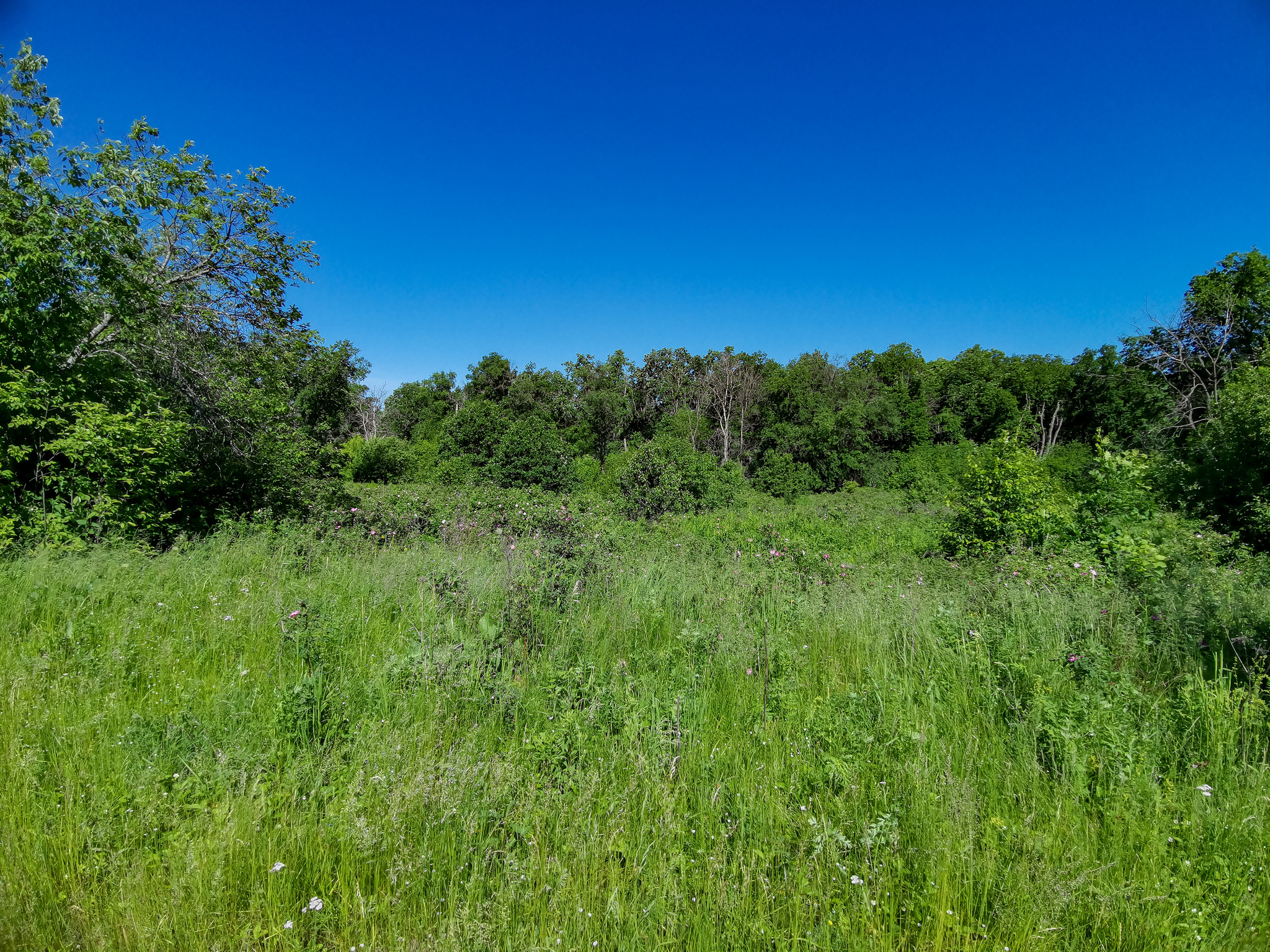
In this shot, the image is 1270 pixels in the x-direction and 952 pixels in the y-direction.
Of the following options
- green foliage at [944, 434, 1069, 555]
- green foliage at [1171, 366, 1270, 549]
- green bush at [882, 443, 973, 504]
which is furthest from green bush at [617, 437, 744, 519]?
green bush at [882, 443, 973, 504]

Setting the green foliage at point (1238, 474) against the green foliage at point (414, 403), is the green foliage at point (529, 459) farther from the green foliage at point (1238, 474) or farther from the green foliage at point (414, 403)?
the green foliage at point (414, 403)

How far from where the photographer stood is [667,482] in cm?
1473

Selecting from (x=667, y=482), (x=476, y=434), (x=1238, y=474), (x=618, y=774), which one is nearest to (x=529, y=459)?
(x=476, y=434)

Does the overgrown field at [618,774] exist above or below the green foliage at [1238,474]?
below

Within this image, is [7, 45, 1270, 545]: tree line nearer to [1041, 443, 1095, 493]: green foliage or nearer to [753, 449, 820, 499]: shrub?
[1041, 443, 1095, 493]: green foliage

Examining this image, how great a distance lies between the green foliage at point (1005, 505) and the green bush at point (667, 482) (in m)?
6.98

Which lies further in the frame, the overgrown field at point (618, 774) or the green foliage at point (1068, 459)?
the green foliage at point (1068, 459)

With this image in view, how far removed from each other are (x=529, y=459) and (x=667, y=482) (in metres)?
4.10

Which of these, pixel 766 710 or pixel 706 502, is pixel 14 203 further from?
pixel 706 502

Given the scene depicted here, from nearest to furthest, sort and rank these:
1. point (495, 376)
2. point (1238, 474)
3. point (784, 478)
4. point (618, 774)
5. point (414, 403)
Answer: point (618, 774) < point (1238, 474) < point (784, 478) < point (495, 376) < point (414, 403)

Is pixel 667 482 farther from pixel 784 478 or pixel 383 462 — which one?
pixel 383 462

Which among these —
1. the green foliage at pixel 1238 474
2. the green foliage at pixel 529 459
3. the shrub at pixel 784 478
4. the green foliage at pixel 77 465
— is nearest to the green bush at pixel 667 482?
the green foliage at pixel 529 459

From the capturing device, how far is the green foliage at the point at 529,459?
50.8 feet

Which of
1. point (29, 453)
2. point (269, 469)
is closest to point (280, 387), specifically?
point (269, 469)
